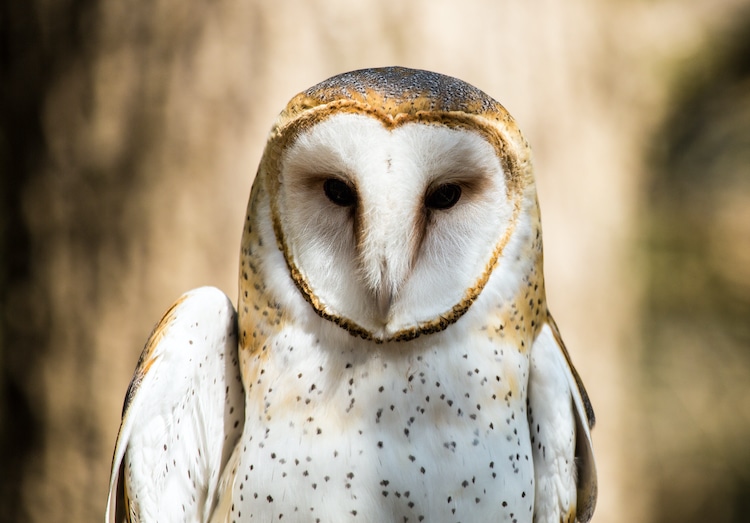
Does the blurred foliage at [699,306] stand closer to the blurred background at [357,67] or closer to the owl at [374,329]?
the blurred background at [357,67]

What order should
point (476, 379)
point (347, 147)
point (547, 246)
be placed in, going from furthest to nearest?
point (547, 246) → point (476, 379) → point (347, 147)

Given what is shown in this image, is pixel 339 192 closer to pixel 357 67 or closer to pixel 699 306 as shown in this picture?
pixel 357 67

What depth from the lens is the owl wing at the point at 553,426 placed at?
123 cm

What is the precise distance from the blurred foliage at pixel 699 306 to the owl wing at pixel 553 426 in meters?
1.57

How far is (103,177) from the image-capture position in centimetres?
225

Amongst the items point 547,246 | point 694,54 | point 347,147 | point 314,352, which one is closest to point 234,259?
point 547,246

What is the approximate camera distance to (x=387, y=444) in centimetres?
111

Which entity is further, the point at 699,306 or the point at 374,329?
the point at 699,306

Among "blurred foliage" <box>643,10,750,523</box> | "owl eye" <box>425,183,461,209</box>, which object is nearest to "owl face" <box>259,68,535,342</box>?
"owl eye" <box>425,183,461,209</box>

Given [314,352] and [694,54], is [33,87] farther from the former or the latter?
[694,54]

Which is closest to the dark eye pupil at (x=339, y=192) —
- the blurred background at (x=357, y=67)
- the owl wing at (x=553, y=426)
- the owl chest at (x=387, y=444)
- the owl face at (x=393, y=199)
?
the owl face at (x=393, y=199)

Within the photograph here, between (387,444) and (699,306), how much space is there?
1934 millimetres

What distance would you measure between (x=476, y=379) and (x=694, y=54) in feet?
6.54

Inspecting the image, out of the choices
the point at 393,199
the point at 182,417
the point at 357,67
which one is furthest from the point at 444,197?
the point at 357,67
